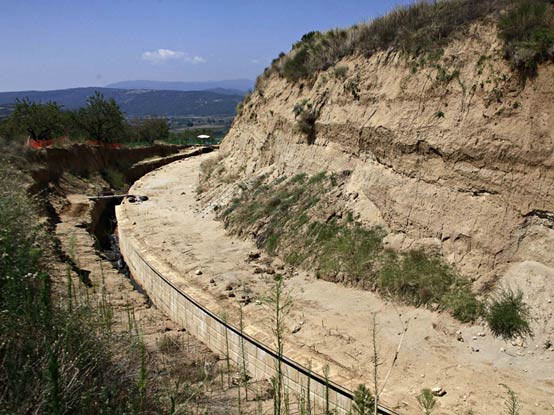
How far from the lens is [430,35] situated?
1248 centimetres

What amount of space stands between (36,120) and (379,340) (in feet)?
94.0

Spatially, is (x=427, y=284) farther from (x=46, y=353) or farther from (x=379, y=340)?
(x=46, y=353)

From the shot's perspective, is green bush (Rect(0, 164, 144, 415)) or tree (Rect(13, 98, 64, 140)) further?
tree (Rect(13, 98, 64, 140))

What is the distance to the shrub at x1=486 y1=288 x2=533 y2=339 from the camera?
26.6ft

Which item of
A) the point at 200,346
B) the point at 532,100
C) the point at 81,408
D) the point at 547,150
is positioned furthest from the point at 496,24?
the point at 81,408

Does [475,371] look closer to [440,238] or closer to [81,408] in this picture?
[440,238]

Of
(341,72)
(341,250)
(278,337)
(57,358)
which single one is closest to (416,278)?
(341,250)

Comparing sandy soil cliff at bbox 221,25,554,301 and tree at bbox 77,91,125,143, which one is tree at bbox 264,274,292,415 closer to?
sandy soil cliff at bbox 221,25,554,301

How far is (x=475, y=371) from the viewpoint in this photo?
7.53 meters

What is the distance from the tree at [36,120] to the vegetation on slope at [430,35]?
18.4 metres

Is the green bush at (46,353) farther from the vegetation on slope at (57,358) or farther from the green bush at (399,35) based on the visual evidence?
the green bush at (399,35)

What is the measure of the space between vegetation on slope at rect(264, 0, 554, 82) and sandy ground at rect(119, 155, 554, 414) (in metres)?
5.80

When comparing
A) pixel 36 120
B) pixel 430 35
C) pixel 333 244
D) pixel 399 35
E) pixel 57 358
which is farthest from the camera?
pixel 36 120

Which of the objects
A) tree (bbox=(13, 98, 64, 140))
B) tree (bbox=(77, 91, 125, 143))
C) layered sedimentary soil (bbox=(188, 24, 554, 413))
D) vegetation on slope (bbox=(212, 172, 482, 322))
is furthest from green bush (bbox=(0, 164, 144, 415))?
tree (bbox=(77, 91, 125, 143))
